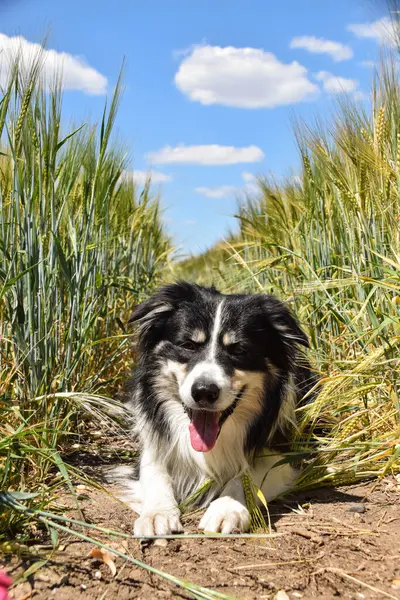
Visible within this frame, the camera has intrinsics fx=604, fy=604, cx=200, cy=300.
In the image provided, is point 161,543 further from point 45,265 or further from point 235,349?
point 45,265

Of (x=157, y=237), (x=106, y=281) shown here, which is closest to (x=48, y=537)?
(x=106, y=281)

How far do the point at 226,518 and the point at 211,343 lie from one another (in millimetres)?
756

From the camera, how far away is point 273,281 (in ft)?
14.3

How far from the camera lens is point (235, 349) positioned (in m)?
2.69

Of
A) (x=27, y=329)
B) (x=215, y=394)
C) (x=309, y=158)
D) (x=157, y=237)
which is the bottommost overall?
(x=215, y=394)

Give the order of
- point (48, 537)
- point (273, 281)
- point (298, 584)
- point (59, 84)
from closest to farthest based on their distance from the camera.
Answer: point (298, 584) < point (48, 537) < point (59, 84) < point (273, 281)

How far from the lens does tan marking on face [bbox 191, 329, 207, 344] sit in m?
2.71

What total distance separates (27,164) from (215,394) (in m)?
1.40

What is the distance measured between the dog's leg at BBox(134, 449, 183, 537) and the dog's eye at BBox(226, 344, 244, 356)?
608 mm

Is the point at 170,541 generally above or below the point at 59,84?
below

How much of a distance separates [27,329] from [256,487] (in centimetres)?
126

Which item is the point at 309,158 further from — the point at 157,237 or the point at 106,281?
the point at 157,237

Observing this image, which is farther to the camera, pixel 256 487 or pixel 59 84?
pixel 59 84

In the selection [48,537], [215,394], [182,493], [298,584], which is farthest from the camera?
[182,493]
